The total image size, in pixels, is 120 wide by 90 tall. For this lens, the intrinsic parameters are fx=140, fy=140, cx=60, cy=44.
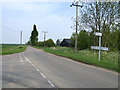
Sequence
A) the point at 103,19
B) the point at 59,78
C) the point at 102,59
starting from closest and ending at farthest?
the point at 59,78
the point at 102,59
the point at 103,19

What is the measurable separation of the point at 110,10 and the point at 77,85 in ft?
61.4

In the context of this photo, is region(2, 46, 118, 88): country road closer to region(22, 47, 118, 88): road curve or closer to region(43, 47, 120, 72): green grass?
region(22, 47, 118, 88): road curve

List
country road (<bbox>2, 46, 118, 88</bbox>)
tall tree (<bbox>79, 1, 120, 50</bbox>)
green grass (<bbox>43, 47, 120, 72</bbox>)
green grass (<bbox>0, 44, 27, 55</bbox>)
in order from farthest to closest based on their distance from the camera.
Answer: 1. green grass (<bbox>0, 44, 27, 55</bbox>)
2. tall tree (<bbox>79, 1, 120, 50</bbox>)
3. green grass (<bbox>43, 47, 120, 72</bbox>)
4. country road (<bbox>2, 46, 118, 88</bbox>)

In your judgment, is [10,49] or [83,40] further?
[10,49]

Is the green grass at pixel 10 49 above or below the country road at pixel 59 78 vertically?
below

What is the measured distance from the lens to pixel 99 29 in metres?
22.3

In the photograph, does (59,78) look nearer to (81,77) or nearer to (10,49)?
(81,77)

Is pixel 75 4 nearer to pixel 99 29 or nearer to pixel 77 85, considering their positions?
pixel 99 29

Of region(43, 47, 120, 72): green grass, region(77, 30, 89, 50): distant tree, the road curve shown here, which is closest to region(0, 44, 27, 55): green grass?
region(77, 30, 89, 50): distant tree

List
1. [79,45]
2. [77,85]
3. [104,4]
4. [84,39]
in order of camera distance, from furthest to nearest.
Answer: [79,45] → [84,39] → [104,4] → [77,85]

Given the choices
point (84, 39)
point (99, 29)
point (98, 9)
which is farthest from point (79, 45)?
point (98, 9)

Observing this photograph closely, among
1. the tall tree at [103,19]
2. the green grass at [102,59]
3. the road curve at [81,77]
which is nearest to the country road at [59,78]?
the road curve at [81,77]

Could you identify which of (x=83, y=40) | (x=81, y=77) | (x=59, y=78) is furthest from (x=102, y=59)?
(x=83, y=40)

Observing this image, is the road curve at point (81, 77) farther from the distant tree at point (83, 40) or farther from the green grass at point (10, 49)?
the green grass at point (10, 49)
